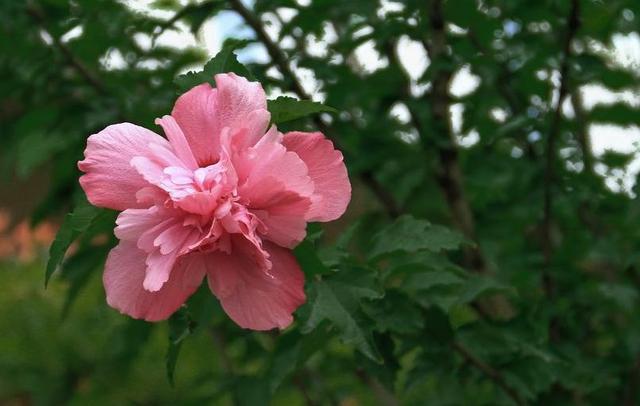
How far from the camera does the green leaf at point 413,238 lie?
0.82m

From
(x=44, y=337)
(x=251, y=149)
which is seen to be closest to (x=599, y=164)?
(x=251, y=149)

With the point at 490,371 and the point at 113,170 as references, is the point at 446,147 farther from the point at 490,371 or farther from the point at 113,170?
the point at 113,170

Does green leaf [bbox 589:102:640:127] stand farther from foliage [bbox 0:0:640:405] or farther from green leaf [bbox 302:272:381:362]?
green leaf [bbox 302:272:381:362]

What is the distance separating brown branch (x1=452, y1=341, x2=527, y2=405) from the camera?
1.04 meters

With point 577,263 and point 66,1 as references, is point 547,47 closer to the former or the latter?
point 577,263

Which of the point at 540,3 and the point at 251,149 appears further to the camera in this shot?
the point at 540,3

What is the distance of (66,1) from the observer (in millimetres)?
1275

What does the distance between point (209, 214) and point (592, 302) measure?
0.91 meters

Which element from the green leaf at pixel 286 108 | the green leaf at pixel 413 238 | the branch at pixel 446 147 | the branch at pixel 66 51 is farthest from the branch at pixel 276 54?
the green leaf at pixel 286 108

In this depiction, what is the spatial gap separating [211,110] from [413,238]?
0.87ft

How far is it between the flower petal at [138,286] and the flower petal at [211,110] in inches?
3.2

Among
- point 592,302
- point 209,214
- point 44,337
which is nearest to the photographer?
point 209,214

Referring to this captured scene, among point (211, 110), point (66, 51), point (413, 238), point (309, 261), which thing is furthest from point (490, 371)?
point (66, 51)

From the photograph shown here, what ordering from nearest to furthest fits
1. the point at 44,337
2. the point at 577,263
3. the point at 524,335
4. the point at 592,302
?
the point at 524,335
the point at 592,302
the point at 577,263
the point at 44,337
